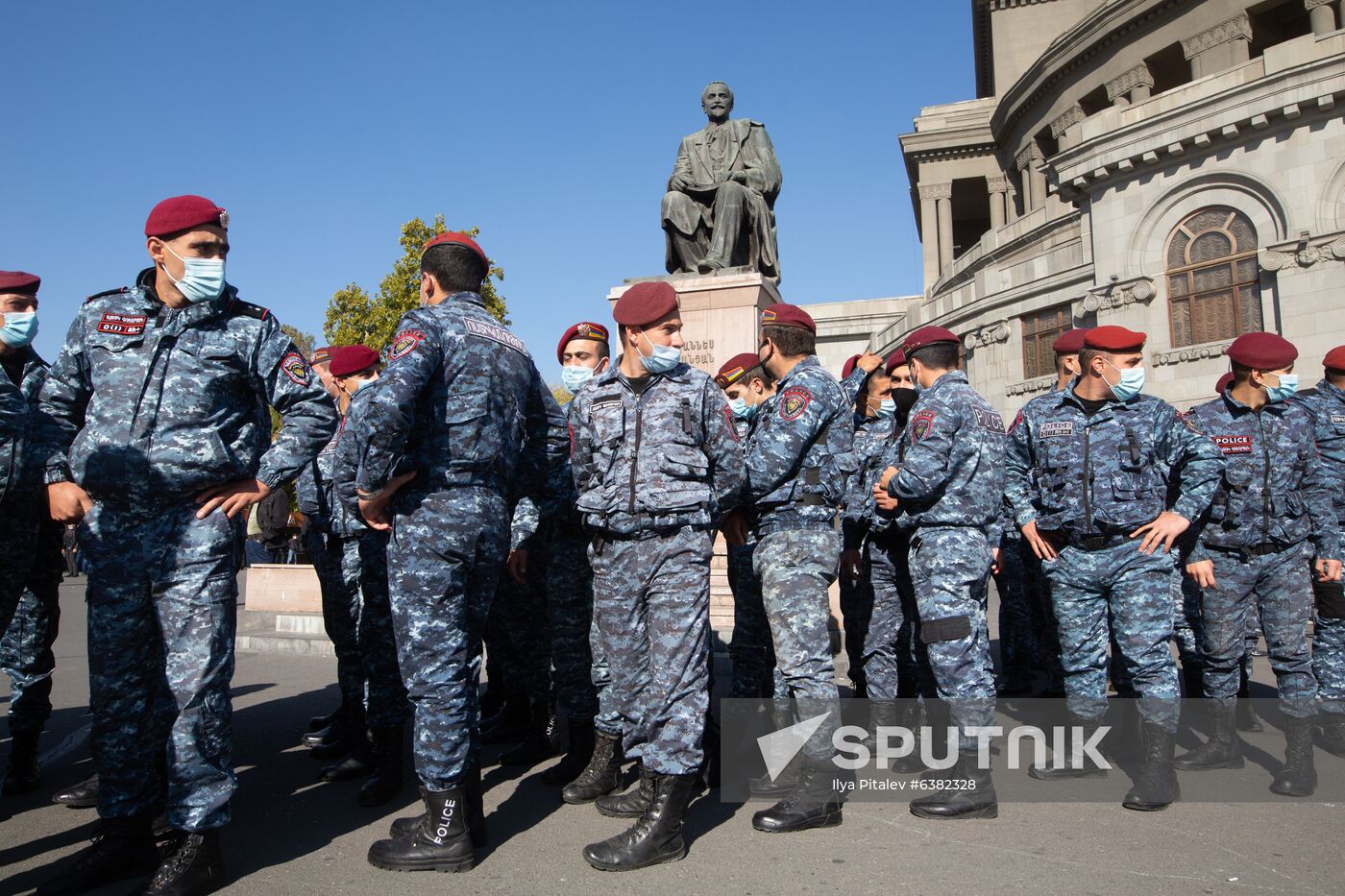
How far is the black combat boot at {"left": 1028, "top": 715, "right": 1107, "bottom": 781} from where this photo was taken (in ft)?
14.0

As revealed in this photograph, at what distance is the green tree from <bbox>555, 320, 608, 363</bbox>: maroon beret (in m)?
21.6

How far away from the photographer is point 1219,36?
30.1 metres

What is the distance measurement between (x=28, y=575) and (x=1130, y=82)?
123 ft

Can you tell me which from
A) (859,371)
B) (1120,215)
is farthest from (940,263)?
(859,371)

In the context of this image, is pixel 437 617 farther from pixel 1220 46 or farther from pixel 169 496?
pixel 1220 46

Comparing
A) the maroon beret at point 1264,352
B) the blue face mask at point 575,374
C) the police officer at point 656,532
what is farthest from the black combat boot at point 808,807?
the maroon beret at point 1264,352

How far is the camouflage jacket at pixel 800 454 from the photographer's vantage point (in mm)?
3863

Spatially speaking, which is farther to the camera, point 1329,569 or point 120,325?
point 1329,569

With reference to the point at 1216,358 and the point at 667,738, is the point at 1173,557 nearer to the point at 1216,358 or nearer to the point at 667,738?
the point at 667,738

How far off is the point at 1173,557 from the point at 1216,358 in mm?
18811

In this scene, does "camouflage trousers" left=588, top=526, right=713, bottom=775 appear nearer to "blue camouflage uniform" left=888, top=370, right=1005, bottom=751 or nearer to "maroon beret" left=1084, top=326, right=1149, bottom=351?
"blue camouflage uniform" left=888, top=370, right=1005, bottom=751

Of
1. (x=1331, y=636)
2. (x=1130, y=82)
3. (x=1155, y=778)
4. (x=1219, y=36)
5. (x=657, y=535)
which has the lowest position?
(x=1155, y=778)

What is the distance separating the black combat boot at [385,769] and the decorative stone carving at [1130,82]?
36794 millimetres

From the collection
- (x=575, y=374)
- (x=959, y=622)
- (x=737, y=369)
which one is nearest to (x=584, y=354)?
(x=575, y=374)
